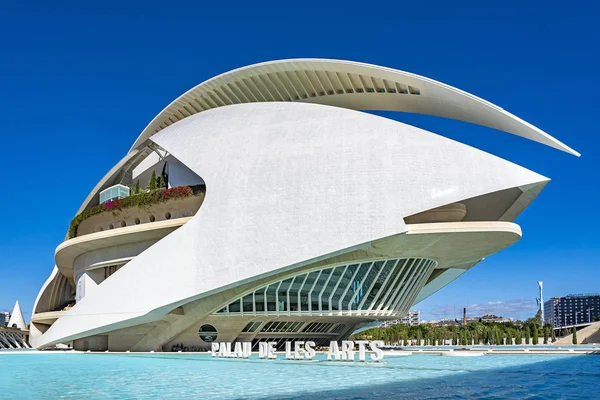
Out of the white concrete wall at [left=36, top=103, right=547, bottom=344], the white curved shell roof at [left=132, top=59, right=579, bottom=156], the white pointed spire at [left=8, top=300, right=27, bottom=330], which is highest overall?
the white curved shell roof at [left=132, top=59, right=579, bottom=156]

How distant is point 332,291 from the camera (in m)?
29.7

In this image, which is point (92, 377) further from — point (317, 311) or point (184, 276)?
point (317, 311)

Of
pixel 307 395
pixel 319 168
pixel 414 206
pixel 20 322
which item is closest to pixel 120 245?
pixel 319 168

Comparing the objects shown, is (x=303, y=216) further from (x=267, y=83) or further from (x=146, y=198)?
(x=267, y=83)

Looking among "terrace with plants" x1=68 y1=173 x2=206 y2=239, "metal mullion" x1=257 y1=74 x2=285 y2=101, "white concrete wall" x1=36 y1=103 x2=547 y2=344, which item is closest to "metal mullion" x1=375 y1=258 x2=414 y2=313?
"white concrete wall" x1=36 y1=103 x2=547 y2=344

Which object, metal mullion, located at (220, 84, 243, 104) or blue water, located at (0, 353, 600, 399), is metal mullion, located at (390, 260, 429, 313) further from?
metal mullion, located at (220, 84, 243, 104)

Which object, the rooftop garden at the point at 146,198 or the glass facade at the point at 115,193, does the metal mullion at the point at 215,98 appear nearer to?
the rooftop garden at the point at 146,198

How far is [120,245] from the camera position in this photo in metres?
35.3

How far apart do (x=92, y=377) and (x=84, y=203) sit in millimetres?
26934

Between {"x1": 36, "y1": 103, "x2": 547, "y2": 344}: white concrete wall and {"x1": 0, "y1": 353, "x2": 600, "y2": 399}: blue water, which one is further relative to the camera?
{"x1": 36, "y1": 103, "x2": 547, "y2": 344}: white concrete wall

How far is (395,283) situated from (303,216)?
6.92 meters

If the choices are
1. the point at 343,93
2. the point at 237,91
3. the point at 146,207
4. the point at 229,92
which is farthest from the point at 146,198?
the point at 343,93

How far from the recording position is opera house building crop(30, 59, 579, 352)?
2655cm

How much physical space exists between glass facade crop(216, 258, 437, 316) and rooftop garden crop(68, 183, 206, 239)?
7.10 meters
